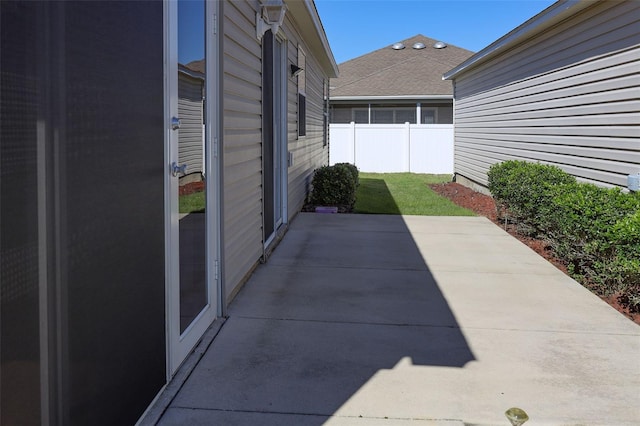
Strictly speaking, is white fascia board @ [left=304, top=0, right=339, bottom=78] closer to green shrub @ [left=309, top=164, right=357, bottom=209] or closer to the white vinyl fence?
green shrub @ [left=309, top=164, right=357, bottom=209]

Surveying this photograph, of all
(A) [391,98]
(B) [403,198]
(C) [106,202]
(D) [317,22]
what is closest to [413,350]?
(C) [106,202]

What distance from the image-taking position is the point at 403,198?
463 inches

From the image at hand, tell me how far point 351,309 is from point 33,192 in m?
2.97

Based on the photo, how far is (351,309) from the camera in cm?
434

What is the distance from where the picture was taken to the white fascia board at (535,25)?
723 cm

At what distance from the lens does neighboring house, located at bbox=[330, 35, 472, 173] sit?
1870cm

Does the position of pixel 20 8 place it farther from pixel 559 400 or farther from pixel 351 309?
pixel 351 309

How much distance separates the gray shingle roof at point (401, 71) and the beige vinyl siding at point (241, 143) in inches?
594

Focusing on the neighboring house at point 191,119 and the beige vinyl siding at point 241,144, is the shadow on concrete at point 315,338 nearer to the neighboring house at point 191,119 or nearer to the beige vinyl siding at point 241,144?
the beige vinyl siding at point 241,144

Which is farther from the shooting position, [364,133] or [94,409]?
[364,133]

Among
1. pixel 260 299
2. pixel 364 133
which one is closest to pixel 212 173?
pixel 260 299

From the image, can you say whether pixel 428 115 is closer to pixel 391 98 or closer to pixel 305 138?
pixel 391 98

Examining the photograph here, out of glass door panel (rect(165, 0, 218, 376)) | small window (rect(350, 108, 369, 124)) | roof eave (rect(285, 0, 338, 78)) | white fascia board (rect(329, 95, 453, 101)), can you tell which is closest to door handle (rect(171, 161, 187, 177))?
glass door panel (rect(165, 0, 218, 376))

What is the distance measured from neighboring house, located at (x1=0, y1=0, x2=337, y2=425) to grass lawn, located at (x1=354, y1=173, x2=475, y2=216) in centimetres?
620
